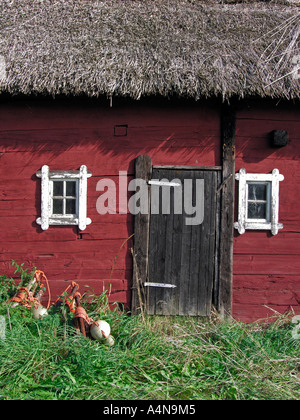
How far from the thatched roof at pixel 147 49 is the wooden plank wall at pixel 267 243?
0.45 metres

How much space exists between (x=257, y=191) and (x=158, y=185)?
1192 millimetres

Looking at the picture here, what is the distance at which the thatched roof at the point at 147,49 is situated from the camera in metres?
3.62

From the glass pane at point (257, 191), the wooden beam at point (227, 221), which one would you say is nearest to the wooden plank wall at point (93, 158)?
the wooden beam at point (227, 221)

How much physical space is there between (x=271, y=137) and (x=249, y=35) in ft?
4.58

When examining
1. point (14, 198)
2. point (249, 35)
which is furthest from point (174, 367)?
point (249, 35)

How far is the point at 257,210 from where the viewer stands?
398 cm

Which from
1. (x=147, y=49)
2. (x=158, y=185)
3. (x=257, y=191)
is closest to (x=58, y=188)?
(x=158, y=185)

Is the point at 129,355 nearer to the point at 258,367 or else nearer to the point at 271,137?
the point at 258,367

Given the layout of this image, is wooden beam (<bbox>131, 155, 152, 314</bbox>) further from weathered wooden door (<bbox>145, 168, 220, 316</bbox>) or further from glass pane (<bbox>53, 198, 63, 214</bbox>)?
glass pane (<bbox>53, 198, 63, 214</bbox>)

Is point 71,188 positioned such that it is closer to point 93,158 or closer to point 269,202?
point 93,158

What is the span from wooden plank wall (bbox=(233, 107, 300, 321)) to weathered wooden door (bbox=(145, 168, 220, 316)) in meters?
0.36

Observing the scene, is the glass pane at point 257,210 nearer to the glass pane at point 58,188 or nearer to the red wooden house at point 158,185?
the red wooden house at point 158,185

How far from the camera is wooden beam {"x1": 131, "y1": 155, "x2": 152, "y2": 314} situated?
12.6ft

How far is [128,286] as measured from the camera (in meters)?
3.92
